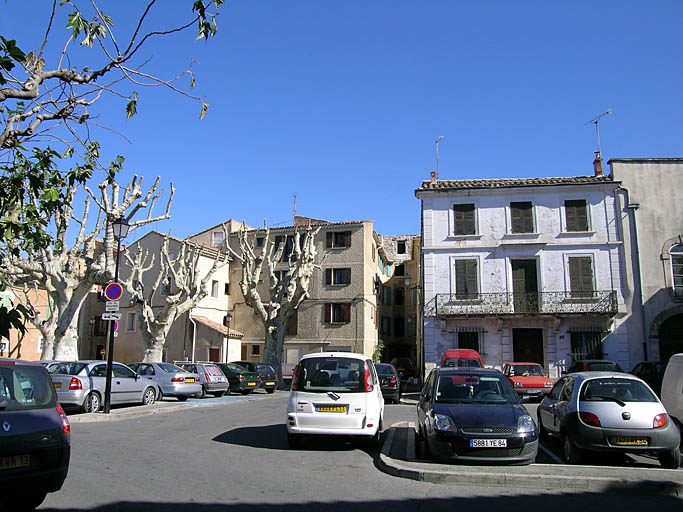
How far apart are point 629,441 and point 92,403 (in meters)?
13.1

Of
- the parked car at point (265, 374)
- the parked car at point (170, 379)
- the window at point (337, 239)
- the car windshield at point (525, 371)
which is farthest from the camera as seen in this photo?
the window at point (337, 239)

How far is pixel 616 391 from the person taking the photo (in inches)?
363

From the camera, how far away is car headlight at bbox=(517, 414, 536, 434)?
838cm

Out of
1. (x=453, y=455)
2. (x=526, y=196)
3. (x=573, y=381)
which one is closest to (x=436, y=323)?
(x=526, y=196)

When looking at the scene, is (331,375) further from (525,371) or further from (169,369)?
(525,371)

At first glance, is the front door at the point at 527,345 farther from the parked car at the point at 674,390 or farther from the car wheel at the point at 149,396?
the car wheel at the point at 149,396

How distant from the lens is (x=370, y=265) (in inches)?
1549

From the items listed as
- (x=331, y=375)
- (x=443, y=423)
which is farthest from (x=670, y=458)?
(x=331, y=375)

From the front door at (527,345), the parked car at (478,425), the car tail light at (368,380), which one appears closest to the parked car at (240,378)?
the front door at (527,345)

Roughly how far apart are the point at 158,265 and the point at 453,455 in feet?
115

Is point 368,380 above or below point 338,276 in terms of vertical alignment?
below

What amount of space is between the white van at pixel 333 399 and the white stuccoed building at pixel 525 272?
1901 cm

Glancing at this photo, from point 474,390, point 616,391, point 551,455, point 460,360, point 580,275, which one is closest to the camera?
point 616,391

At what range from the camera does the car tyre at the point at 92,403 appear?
15.1m
